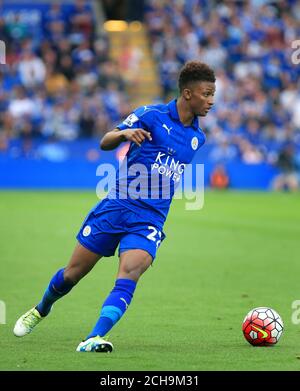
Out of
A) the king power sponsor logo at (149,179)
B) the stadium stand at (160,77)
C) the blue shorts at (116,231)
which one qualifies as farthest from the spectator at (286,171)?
the blue shorts at (116,231)

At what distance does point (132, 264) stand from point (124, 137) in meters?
0.99

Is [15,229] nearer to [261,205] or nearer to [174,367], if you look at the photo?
[261,205]

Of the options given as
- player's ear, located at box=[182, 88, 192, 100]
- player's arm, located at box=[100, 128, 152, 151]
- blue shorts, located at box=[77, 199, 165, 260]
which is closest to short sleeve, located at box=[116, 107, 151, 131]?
player's arm, located at box=[100, 128, 152, 151]

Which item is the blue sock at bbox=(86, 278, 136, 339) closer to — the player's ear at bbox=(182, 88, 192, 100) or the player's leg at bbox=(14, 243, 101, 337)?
the player's leg at bbox=(14, 243, 101, 337)

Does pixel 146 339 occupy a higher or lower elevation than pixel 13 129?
lower

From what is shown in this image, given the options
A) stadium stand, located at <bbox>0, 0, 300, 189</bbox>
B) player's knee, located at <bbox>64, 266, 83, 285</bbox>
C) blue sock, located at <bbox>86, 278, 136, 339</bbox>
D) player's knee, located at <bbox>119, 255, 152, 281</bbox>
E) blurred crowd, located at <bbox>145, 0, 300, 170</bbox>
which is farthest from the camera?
blurred crowd, located at <bbox>145, 0, 300, 170</bbox>

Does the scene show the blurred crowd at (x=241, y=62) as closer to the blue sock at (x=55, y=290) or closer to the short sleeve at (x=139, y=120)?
the blue sock at (x=55, y=290)

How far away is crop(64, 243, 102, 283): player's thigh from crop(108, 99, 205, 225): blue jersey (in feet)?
1.57

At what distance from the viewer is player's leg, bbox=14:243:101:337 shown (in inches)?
320

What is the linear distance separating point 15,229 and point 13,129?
10606 millimetres

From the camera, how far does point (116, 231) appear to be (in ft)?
26.4

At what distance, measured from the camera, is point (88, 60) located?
32.0 metres
